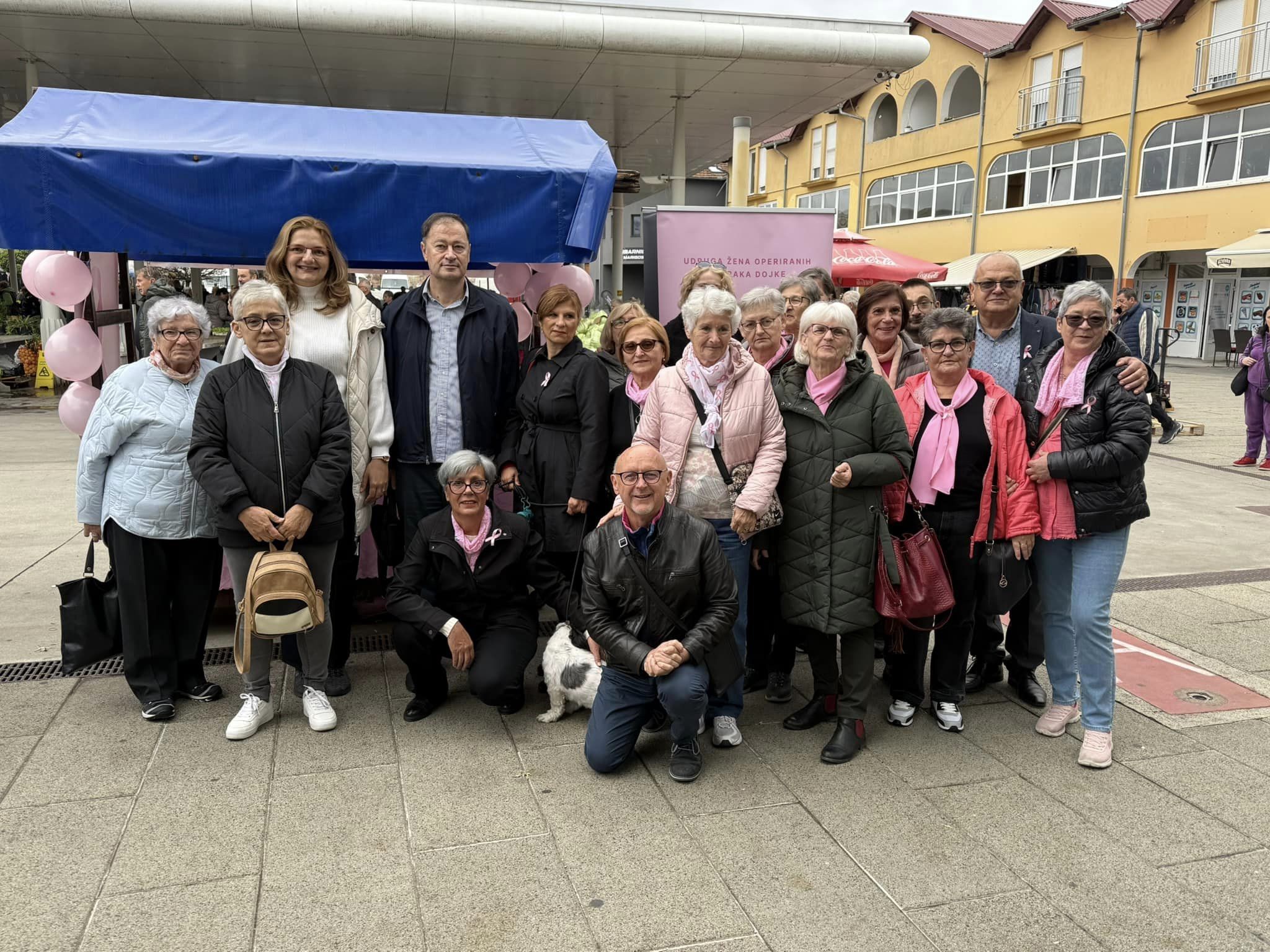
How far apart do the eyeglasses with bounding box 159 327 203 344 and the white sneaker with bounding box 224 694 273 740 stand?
154cm

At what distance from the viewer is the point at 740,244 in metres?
5.97

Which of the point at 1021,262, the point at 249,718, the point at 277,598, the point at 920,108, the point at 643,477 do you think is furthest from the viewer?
the point at 920,108

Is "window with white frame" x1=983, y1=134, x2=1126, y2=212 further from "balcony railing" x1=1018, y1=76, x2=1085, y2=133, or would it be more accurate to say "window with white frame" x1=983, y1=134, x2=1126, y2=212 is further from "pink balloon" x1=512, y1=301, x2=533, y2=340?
"pink balloon" x1=512, y1=301, x2=533, y2=340

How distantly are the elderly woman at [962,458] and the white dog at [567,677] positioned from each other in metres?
1.46

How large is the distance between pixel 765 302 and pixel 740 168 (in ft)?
11.1

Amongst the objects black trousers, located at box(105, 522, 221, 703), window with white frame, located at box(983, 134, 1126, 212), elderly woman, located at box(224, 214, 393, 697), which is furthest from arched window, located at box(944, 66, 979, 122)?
black trousers, located at box(105, 522, 221, 703)

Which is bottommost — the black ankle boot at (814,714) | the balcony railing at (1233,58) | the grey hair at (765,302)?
the black ankle boot at (814,714)

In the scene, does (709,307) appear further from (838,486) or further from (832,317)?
(838,486)

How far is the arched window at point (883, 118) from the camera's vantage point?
34.5 meters

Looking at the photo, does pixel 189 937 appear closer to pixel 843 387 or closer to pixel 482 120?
pixel 843 387

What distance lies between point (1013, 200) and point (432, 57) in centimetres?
2453

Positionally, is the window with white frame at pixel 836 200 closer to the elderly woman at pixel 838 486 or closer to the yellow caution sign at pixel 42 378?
the yellow caution sign at pixel 42 378

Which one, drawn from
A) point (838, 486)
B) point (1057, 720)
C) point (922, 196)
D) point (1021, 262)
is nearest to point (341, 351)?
point (838, 486)

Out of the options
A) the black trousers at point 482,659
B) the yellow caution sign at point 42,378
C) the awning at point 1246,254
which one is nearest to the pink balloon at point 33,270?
the black trousers at point 482,659
